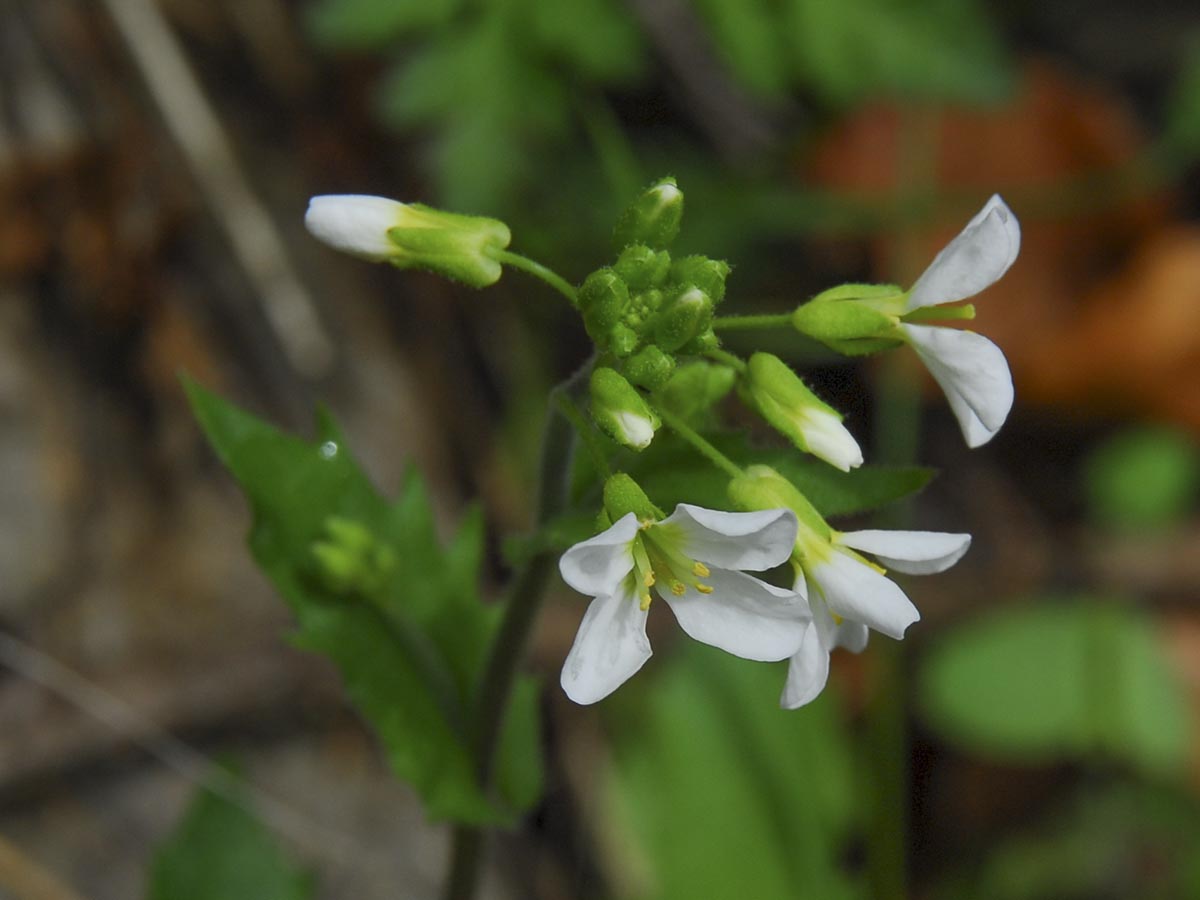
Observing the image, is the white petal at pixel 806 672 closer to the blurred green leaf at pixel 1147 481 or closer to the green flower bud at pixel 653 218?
the green flower bud at pixel 653 218

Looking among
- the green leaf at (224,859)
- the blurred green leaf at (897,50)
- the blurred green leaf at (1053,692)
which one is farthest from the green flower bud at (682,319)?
the blurred green leaf at (1053,692)

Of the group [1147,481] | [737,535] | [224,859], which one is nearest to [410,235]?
[737,535]

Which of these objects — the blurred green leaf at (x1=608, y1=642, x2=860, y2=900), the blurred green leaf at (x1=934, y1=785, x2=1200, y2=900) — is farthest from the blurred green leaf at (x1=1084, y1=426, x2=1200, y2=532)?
the blurred green leaf at (x1=608, y1=642, x2=860, y2=900)

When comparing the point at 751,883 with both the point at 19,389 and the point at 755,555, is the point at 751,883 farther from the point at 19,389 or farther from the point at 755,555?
the point at 19,389

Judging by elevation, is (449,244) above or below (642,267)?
above

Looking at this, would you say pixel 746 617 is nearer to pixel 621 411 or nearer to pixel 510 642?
pixel 621 411

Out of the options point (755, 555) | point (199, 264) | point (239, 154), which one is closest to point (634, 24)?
point (239, 154)
